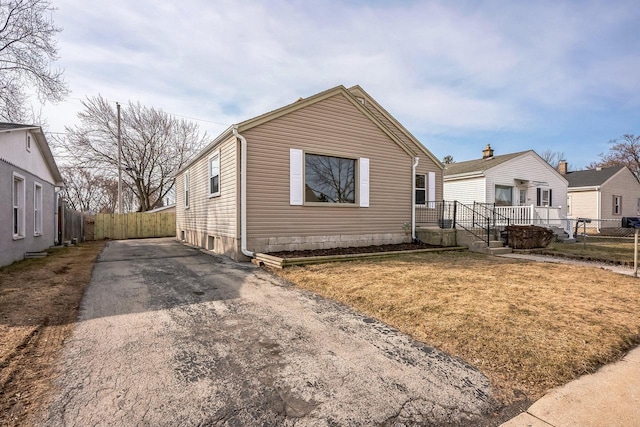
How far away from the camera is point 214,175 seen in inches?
405

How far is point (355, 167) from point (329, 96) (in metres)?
2.36

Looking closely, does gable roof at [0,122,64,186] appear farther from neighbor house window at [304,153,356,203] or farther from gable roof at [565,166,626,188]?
gable roof at [565,166,626,188]

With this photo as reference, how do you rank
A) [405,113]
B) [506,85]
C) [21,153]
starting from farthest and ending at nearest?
[405,113], [506,85], [21,153]

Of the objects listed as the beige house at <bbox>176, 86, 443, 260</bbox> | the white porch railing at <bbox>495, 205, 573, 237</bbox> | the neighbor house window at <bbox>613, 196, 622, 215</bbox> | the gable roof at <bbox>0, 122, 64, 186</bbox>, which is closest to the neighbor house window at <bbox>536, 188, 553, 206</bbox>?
the white porch railing at <bbox>495, 205, 573, 237</bbox>

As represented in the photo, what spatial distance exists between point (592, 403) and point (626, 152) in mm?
43224

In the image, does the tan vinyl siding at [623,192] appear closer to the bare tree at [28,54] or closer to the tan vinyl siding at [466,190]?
the tan vinyl siding at [466,190]

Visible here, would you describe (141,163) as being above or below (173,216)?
above

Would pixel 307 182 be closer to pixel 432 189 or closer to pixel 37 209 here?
pixel 432 189

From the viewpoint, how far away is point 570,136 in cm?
2641

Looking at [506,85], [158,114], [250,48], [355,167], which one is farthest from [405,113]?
[158,114]

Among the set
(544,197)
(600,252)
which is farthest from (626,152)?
(600,252)

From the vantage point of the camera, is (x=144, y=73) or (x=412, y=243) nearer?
(x=412, y=243)

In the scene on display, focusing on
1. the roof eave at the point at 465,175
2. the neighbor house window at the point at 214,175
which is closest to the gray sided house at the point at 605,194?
the roof eave at the point at 465,175

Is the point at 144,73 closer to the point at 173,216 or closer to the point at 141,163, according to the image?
the point at 173,216
